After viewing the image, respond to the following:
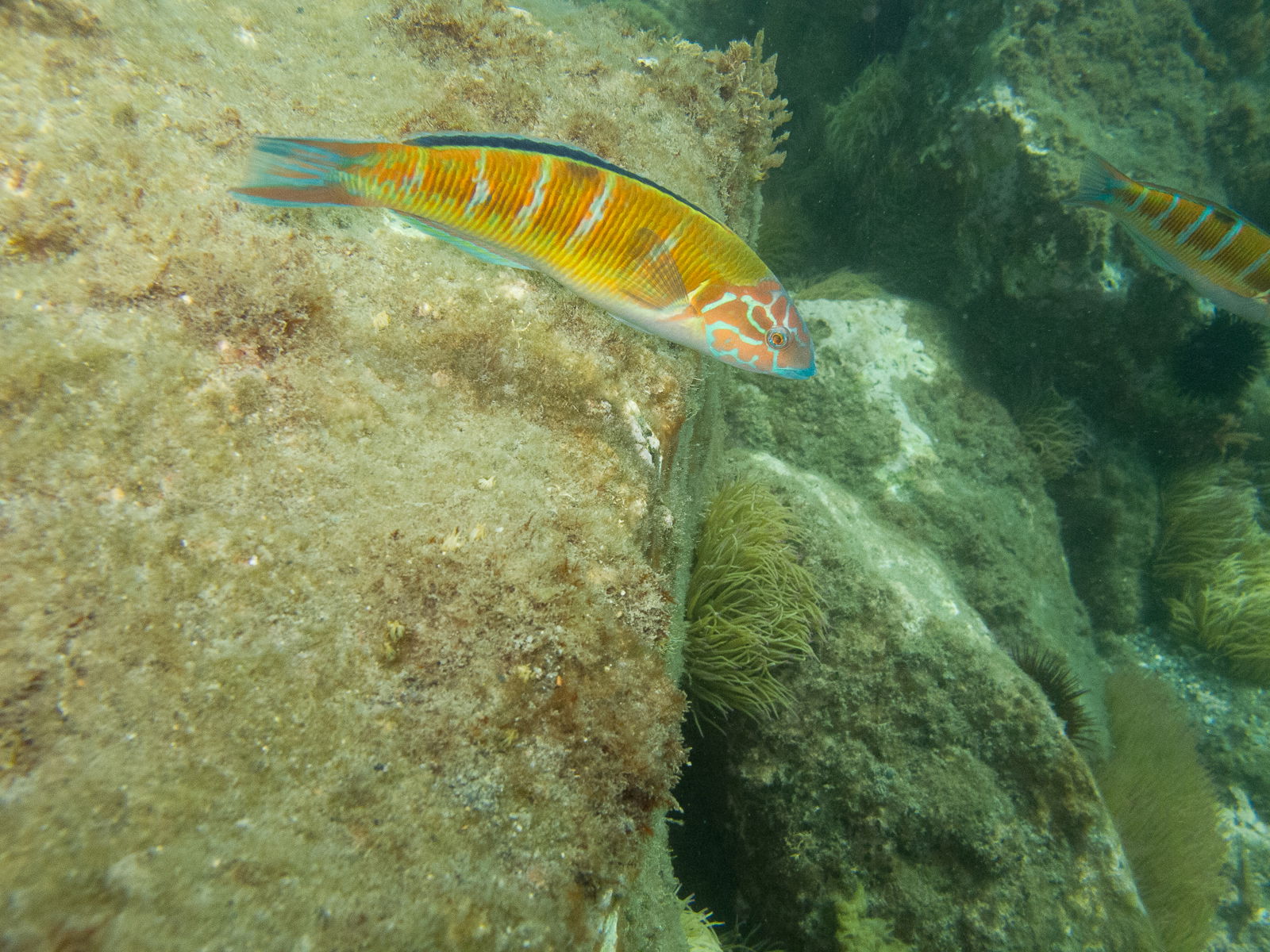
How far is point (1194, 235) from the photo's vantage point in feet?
14.3

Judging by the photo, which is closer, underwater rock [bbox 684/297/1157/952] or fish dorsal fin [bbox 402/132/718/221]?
fish dorsal fin [bbox 402/132/718/221]

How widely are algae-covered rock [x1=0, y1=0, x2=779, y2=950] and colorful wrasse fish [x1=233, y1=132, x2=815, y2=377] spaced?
0.53 meters

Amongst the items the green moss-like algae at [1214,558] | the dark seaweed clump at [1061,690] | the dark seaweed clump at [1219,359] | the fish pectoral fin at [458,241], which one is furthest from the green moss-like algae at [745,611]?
the green moss-like algae at [1214,558]

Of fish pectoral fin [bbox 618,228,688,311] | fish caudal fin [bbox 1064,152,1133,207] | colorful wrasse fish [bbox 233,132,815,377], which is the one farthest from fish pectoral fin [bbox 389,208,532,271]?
fish caudal fin [bbox 1064,152,1133,207]

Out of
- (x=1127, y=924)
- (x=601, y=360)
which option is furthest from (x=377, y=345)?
(x=1127, y=924)

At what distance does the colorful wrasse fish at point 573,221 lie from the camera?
1.87m

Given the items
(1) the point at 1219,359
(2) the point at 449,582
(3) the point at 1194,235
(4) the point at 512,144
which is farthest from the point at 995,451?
(2) the point at 449,582

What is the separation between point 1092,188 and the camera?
4465mm

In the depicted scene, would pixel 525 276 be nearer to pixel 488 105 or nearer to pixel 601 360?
pixel 601 360

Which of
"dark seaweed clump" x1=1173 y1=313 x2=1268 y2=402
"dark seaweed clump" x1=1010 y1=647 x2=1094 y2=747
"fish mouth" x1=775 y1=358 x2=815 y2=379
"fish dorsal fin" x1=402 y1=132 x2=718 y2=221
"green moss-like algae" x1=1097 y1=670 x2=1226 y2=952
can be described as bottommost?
"green moss-like algae" x1=1097 y1=670 x2=1226 y2=952

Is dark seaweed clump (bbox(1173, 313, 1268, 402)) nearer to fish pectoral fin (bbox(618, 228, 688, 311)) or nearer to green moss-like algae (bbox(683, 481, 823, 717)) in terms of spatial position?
green moss-like algae (bbox(683, 481, 823, 717))

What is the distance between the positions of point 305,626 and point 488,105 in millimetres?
3033

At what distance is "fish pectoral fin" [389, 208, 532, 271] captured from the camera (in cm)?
201

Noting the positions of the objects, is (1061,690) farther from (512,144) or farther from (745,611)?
(512,144)
